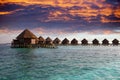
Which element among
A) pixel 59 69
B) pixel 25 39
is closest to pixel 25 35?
pixel 25 39

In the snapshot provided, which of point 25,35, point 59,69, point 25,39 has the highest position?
point 25,35

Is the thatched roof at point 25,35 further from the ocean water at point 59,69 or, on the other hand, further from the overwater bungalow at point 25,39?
the ocean water at point 59,69

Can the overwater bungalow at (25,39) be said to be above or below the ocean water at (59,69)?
above

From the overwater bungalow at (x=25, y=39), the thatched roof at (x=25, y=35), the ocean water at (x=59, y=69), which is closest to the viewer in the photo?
the ocean water at (x=59, y=69)

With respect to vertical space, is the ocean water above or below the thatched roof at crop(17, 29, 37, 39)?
below

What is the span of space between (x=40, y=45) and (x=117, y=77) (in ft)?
168

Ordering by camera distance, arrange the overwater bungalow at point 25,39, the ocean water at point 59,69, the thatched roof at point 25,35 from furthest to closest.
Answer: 1. the overwater bungalow at point 25,39
2. the thatched roof at point 25,35
3. the ocean water at point 59,69

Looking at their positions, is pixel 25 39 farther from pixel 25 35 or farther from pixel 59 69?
pixel 59 69

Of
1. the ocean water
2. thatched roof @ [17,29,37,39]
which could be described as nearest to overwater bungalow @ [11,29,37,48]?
thatched roof @ [17,29,37,39]

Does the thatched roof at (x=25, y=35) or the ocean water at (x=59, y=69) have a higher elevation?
the thatched roof at (x=25, y=35)

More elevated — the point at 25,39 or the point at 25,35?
the point at 25,35

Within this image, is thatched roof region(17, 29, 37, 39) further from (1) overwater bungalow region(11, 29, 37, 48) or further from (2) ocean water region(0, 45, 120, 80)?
(2) ocean water region(0, 45, 120, 80)

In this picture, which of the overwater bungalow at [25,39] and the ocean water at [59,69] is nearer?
the ocean water at [59,69]

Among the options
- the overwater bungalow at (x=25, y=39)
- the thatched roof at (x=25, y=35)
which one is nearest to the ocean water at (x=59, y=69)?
the thatched roof at (x=25, y=35)
